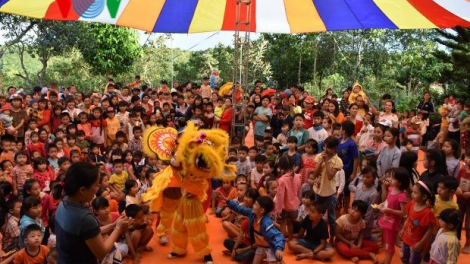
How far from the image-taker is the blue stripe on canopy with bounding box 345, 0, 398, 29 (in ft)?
26.5

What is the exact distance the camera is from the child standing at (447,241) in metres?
4.00

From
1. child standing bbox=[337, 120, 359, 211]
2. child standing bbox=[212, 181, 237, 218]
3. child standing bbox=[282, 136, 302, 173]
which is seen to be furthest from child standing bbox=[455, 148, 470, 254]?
child standing bbox=[212, 181, 237, 218]

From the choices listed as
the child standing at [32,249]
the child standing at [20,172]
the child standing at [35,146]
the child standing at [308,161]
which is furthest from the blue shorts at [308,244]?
the child standing at [35,146]

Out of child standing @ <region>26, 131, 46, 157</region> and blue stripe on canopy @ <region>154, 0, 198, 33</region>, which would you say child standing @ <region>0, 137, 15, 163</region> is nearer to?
child standing @ <region>26, 131, 46, 157</region>

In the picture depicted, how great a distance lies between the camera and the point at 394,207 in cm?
471

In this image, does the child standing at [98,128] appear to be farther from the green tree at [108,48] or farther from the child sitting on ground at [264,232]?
the green tree at [108,48]

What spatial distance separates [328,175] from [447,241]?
1.46 metres

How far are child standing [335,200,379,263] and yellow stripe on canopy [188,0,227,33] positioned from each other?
486 centimetres

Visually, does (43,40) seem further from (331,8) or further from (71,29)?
(331,8)

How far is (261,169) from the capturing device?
628cm

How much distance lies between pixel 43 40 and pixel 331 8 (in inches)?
367

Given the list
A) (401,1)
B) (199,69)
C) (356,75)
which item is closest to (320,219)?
(401,1)

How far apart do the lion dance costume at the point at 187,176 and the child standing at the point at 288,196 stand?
691 millimetres

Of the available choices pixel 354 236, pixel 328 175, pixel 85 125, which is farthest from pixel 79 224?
pixel 85 125
